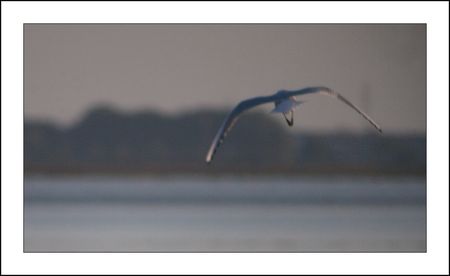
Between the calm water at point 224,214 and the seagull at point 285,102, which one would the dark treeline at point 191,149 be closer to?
the calm water at point 224,214

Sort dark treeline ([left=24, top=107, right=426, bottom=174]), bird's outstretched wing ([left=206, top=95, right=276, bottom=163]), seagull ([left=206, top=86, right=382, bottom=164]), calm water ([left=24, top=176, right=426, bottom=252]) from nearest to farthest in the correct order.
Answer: bird's outstretched wing ([left=206, top=95, right=276, bottom=163]) → seagull ([left=206, top=86, right=382, bottom=164]) → calm water ([left=24, top=176, right=426, bottom=252]) → dark treeline ([left=24, top=107, right=426, bottom=174])

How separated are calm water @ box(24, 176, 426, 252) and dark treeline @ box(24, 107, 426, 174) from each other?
21.6 inches

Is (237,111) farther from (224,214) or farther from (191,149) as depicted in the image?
(191,149)

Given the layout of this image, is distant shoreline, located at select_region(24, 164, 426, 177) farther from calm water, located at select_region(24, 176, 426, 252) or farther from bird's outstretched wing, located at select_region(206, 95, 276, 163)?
bird's outstretched wing, located at select_region(206, 95, 276, 163)

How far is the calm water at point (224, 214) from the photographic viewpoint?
588 inches

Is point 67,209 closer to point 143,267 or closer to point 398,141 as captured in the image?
point 398,141

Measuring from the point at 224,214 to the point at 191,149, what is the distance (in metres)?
11.8

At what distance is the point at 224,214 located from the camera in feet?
68.5

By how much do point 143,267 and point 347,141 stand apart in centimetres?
1645

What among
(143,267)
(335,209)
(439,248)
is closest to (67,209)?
(335,209)

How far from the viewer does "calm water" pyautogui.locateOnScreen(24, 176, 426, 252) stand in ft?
49.0

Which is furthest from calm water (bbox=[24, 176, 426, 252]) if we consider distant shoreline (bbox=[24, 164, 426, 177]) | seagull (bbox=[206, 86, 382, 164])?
seagull (bbox=[206, 86, 382, 164])

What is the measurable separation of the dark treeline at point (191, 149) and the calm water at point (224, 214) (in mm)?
550

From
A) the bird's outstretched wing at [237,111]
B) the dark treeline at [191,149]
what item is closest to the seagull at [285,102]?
the bird's outstretched wing at [237,111]
